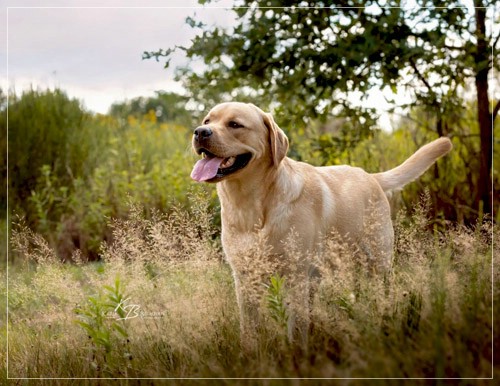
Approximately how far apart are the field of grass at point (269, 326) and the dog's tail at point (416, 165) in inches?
27.1

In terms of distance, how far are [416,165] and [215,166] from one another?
1778mm

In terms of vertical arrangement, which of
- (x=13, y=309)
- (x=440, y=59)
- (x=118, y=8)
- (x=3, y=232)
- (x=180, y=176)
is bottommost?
(x=13, y=309)

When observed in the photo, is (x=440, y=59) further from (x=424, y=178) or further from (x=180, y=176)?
(x=180, y=176)

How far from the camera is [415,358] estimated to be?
264cm

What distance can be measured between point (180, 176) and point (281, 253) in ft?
11.7

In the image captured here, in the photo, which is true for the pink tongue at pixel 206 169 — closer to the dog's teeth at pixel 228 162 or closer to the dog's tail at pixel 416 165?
the dog's teeth at pixel 228 162

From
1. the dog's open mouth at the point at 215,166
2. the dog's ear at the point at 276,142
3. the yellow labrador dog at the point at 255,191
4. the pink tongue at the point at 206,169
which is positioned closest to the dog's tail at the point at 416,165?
the yellow labrador dog at the point at 255,191

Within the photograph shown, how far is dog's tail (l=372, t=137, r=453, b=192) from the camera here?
4645 millimetres

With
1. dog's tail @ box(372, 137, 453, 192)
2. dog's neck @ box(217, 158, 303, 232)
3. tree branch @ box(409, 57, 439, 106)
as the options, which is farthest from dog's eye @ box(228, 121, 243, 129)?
tree branch @ box(409, 57, 439, 106)

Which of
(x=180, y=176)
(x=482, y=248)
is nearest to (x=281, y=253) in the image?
(x=482, y=248)

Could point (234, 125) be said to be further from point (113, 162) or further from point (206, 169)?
point (113, 162)

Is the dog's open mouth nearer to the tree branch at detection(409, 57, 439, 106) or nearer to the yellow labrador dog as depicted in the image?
the yellow labrador dog

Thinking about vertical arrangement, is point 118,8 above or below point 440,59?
above

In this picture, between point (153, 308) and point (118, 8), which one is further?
point (118, 8)
